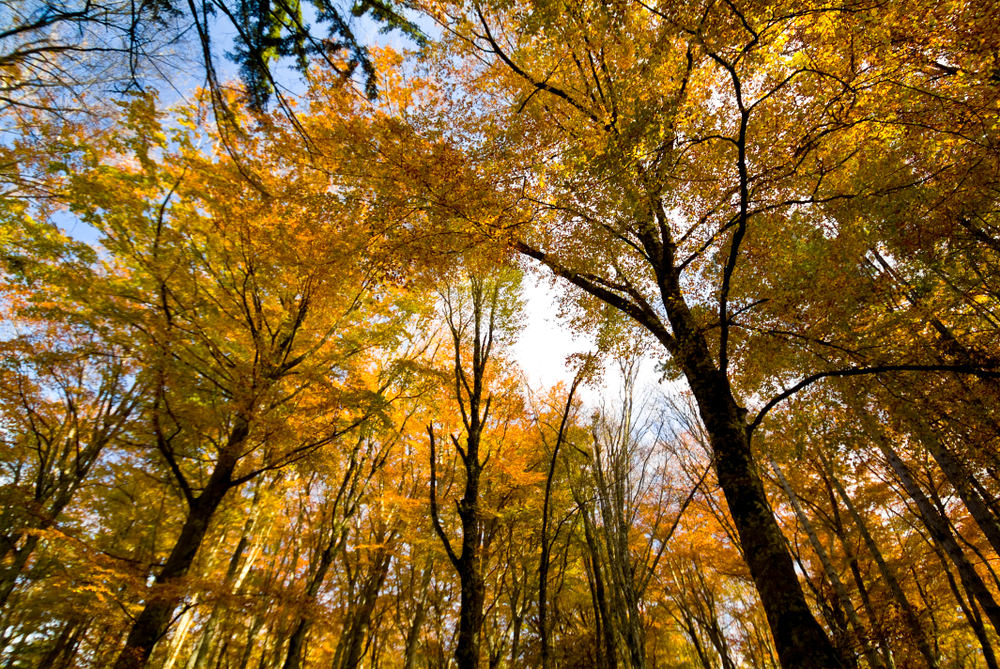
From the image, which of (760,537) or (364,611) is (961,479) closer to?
(760,537)

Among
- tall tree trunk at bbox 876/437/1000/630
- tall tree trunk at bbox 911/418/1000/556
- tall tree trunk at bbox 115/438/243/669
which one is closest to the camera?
tall tree trunk at bbox 115/438/243/669

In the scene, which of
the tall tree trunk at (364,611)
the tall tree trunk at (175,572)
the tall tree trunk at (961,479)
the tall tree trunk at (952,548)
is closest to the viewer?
the tall tree trunk at (175,572)

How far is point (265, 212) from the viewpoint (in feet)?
17.5

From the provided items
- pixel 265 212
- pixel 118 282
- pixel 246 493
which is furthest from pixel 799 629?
pixel 246 493

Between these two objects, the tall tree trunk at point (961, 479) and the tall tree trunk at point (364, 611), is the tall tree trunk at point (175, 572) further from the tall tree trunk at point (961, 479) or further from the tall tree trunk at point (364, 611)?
the tall tree trunk at point (961, 479)

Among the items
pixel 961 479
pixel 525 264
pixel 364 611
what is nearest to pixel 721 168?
pixel 525 264

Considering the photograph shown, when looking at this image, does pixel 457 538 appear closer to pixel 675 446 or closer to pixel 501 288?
pixel 675 446

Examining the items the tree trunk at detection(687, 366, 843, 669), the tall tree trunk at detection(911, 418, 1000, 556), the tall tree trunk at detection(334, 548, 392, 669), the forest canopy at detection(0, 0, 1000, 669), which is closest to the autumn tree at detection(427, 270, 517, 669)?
the forest canopy at detection(0, 0, 1000, 669)

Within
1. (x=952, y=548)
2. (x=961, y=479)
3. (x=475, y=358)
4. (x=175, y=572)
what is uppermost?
(x=475, y=358)

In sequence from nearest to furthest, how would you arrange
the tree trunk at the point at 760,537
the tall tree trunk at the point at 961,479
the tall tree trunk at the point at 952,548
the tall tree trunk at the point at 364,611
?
the tree trunk at the point at 760,537 < the tall tree trunk at the point at 961,479 < the tall tree trunk at the point at 952,548 < the tall tree trunk at the point at 364,611

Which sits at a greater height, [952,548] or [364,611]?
[952,548]

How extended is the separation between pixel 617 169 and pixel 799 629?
14.5 feet

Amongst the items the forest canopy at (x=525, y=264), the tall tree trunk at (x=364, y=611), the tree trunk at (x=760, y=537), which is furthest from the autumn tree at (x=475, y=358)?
the tree trunk at (x=760, y=537)

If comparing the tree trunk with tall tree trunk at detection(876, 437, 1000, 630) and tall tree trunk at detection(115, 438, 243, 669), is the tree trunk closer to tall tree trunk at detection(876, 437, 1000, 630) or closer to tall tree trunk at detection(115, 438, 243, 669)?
tall tree trunk at detection(876, 437, 1000, 630)
